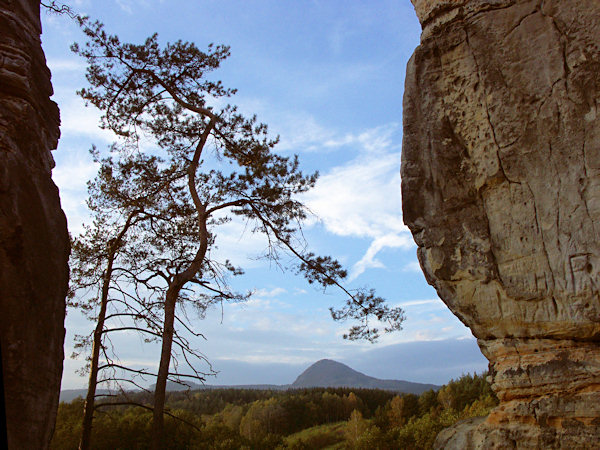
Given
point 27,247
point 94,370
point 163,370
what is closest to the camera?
point 27,247

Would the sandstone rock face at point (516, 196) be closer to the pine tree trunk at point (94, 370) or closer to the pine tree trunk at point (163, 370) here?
the pine tree trunk at point (163, 370)

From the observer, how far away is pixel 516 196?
16.9 ft

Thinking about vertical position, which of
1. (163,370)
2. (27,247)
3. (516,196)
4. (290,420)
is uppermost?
(516,196)

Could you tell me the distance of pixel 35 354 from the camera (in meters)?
4.09

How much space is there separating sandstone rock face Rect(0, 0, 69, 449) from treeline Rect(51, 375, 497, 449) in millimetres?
4919

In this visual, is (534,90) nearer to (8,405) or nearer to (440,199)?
(440,199)

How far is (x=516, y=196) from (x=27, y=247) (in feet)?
16.0

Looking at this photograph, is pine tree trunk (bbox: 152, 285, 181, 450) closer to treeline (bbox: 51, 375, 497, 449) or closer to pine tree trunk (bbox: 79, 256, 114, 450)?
treeline (bbox: 51, 375, 497, 449)

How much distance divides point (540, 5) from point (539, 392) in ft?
13.4

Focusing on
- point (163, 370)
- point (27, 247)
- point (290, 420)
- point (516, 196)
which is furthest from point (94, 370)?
point (290, 420)

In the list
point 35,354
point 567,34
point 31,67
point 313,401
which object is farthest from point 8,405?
point 313,401

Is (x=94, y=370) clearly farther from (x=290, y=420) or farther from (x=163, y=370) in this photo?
(x=290, y=420)

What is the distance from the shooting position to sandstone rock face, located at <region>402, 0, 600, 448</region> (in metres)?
4.61

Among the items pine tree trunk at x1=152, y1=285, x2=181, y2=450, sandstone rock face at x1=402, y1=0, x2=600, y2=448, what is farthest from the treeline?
sandstone rock face at x1=402, y1=0, x2=600, y2=448
